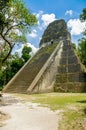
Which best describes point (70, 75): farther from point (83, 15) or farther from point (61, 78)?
point (83, 15)

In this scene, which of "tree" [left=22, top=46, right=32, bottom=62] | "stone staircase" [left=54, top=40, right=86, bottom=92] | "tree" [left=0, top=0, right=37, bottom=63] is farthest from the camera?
"tree" [left=22, top=46, right=32, bottom=62]

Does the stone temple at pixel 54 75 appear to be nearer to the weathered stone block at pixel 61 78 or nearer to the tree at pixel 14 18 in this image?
the weathered stone block at pixel 61 78

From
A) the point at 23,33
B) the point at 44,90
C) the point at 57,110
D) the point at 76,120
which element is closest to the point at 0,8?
the point at 23,33

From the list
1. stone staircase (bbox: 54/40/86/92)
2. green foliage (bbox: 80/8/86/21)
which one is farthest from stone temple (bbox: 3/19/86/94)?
green foliage (bbox: 80/8/86/21)

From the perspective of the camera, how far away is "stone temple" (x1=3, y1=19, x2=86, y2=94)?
84.8ft

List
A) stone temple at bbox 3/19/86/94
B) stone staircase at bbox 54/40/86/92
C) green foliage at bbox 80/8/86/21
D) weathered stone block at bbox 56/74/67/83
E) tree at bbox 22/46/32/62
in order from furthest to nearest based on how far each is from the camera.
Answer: tree at bbox 22/46/32/62 < weathered stone block at bbox 56/74/67/83 < stone staircase at bbox 54/40/86/92 < stone temple at bbox 3/19/86/94 < green foliage at bbox 80/8/86/21

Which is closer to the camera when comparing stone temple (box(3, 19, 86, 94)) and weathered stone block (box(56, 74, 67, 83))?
stone temple (box(3, 19, 86, 94))

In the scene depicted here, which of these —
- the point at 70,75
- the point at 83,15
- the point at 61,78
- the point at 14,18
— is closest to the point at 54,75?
the point at 61,78

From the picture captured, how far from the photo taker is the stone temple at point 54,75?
25.9 meters

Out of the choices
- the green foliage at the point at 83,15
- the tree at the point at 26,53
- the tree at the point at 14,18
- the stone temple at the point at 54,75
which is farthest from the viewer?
the tree at the point at 26,53

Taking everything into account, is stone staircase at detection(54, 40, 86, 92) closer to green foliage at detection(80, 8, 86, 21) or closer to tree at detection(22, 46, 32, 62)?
green foliage at detection(80, 8, 86, 21)

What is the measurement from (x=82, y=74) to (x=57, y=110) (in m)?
15.1

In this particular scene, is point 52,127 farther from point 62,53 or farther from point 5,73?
point 5,73

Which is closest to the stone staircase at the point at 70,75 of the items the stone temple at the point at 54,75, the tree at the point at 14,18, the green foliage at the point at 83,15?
the stone temple at the point at 54,75
